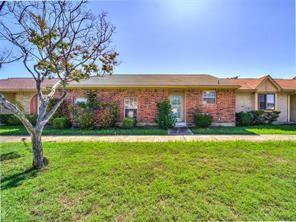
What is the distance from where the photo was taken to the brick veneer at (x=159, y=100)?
1231 cm

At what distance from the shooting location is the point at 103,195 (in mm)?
3648

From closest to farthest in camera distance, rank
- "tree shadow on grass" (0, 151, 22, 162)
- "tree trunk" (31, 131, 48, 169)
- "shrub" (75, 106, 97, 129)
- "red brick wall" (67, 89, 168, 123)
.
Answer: "tree trunk" (31, 131, 48, 169), "tree shadow on grass" (0, 151, 22, 162), "shrub" (75, 106, 97, 129), "red brick wall" (67, 89, 168, 123)

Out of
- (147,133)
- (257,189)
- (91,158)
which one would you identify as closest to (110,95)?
(147,133)

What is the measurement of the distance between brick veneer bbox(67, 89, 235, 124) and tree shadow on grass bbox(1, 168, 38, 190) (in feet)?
25.9

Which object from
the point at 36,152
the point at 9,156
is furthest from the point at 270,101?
the point at 9,156

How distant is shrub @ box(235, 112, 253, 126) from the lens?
1262 cm

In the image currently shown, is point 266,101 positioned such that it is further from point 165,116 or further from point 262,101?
point 165,116

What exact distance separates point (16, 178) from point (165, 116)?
8.11 meters

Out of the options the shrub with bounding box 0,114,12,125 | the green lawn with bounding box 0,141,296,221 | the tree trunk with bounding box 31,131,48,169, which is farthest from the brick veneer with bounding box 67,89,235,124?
the tree trunk with bounding box 31,131,48,169

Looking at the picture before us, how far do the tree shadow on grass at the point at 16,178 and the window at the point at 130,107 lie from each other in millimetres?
8088

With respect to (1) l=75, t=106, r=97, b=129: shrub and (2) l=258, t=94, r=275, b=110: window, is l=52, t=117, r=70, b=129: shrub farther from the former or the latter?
(2) l=258, t=94, r=275, b=110: window

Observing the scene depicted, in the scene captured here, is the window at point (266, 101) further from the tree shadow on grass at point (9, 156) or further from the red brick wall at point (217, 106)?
the tree shadow on grass at point (9, 156)

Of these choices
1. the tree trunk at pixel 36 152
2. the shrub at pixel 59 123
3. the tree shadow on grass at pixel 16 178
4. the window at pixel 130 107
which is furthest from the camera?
the window at pixel 130 107

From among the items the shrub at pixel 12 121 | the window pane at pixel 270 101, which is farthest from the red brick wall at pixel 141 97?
the window pane at pixel 270 101
